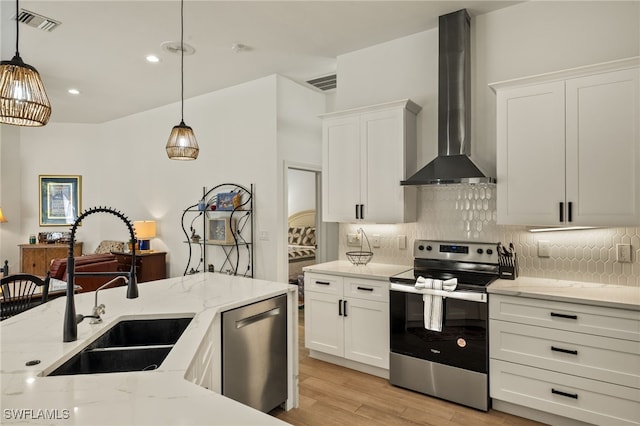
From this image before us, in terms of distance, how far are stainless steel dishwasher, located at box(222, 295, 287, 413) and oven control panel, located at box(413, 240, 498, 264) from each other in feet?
4.69

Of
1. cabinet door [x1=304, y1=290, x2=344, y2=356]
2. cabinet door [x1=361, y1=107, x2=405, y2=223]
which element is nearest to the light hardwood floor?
cabinet door [x1=304, y1=290, x2=344, y2=356]

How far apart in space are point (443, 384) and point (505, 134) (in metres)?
1.95

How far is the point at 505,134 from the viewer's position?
292 centimetres

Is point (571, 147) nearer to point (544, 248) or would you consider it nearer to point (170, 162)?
point (544, 248)

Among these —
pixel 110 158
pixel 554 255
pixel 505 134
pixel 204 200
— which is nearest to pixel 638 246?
pixel 554 255

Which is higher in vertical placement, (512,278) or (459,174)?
(459,174)

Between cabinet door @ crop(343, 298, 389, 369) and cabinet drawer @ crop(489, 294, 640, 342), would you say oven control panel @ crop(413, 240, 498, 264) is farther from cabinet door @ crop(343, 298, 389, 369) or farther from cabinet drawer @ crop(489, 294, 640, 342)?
cabinet door @ crop(343, 298, 389, 369)

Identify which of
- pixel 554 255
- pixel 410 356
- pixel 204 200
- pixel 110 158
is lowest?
pixel 410 356

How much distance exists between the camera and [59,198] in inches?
281

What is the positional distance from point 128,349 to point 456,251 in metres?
2.55

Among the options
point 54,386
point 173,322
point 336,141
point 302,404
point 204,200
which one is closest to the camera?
point 54,386

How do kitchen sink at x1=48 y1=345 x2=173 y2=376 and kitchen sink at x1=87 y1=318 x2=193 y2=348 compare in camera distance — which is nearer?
kitchen sink at x1=48 y1=345 x2=173 y2=376

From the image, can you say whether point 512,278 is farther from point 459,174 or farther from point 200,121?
point 200,121

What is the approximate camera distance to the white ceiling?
316 centimetres
